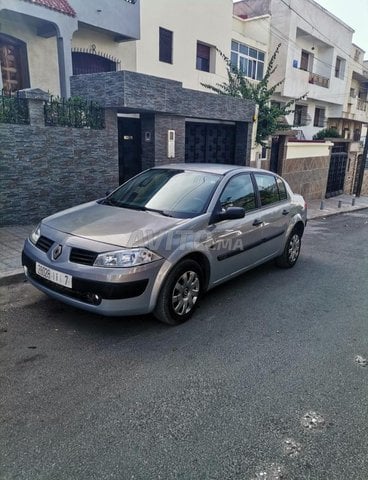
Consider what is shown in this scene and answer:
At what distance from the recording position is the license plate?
11.3 feet

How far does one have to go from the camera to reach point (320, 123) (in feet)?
96.5

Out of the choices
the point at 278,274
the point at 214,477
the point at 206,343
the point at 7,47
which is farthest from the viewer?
the point at 7,47

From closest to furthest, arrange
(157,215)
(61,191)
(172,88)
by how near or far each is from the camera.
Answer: (157,215) < (61,191) < (172,88)

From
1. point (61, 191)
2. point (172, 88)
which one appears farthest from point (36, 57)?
point (61, 191)

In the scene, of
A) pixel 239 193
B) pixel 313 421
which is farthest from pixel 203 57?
pixel 313 421

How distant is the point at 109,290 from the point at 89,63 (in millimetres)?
12063

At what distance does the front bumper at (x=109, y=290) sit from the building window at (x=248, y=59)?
1833cm

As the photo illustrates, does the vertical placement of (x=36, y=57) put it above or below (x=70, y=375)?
above

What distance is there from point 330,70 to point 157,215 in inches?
1124

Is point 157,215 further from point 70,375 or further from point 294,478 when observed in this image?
point 294,478

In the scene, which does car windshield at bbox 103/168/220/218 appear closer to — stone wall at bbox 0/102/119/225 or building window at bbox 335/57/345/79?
stone wall at bbox 0/102/119/225

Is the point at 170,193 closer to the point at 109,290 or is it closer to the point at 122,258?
the point at 122,258

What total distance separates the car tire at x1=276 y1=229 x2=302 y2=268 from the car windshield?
1973 mm

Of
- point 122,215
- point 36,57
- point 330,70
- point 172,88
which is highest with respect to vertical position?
point 330,70
